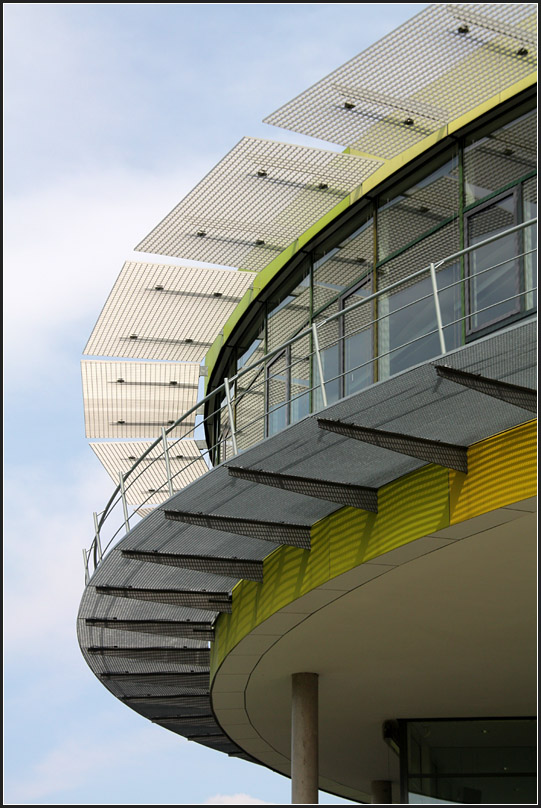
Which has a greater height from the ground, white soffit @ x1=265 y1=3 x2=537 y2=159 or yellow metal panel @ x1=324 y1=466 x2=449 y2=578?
white soffit @ x1=265 y1=3 x2=537 y2=159

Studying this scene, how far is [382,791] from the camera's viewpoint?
2292cm

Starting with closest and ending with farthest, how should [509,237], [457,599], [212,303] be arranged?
[509,237] < [457,599] < [212,303]

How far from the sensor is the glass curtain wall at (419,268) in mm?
11844

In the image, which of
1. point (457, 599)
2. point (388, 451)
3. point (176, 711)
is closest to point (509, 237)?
point (388, 451)

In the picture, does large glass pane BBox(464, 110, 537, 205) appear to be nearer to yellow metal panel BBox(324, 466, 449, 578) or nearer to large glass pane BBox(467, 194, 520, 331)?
large glass pane BBox(467, 194, 520, 331)

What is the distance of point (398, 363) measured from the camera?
1286 cm

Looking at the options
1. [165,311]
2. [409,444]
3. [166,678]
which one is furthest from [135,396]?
[409,444]

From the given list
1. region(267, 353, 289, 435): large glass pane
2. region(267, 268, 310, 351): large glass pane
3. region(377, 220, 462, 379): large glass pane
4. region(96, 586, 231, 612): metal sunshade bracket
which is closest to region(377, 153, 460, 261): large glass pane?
region(377, 220, 462, 379): large glass pane

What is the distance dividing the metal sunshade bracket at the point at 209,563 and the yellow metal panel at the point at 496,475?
3668 mm

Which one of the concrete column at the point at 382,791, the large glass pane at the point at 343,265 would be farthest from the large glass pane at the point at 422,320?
the concrete column at the point at 382,791

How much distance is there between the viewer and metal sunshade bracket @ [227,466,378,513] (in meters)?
11.0

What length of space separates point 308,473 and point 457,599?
2.55 meters

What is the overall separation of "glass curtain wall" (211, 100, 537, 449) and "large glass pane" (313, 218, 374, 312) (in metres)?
0.02

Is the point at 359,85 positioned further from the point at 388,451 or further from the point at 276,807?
the point at 276,807
